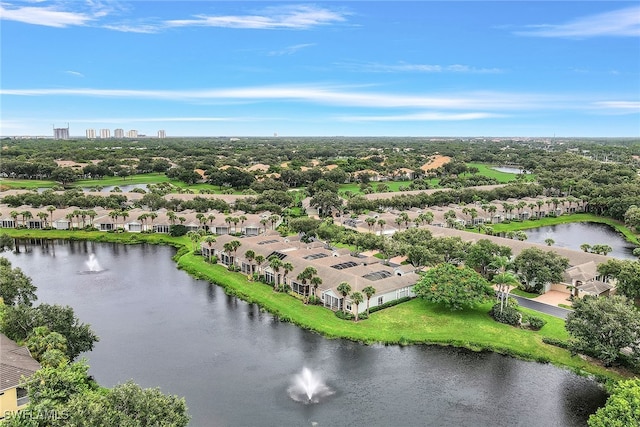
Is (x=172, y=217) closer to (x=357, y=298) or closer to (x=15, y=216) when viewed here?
(x=15, y=216)

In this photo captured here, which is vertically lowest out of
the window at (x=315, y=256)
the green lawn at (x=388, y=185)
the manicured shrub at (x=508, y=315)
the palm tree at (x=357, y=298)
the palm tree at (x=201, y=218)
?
the manicured shrub at (x=508, y=315)

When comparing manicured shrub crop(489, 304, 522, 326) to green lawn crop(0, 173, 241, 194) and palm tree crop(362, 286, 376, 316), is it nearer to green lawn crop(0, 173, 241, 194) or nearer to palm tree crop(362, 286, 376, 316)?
palm tree crop(362, 286, 376, 316)

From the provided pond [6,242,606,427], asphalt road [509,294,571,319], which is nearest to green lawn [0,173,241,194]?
pond [6,242,606,427]

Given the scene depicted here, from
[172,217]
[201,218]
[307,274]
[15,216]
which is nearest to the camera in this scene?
[307,274]

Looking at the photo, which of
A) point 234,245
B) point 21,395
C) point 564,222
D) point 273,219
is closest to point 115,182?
point 273,219

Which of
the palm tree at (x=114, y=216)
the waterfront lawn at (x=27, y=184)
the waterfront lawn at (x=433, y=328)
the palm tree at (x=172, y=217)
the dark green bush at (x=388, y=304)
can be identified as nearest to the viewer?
the waterfront lawn at (x=433, y=328)

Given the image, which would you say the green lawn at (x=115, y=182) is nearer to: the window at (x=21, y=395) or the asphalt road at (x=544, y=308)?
the asphalt road at (x=544, y=308)

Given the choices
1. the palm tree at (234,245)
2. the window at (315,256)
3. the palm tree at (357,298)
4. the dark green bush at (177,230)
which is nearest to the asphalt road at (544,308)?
the palm tree at (357,298)
